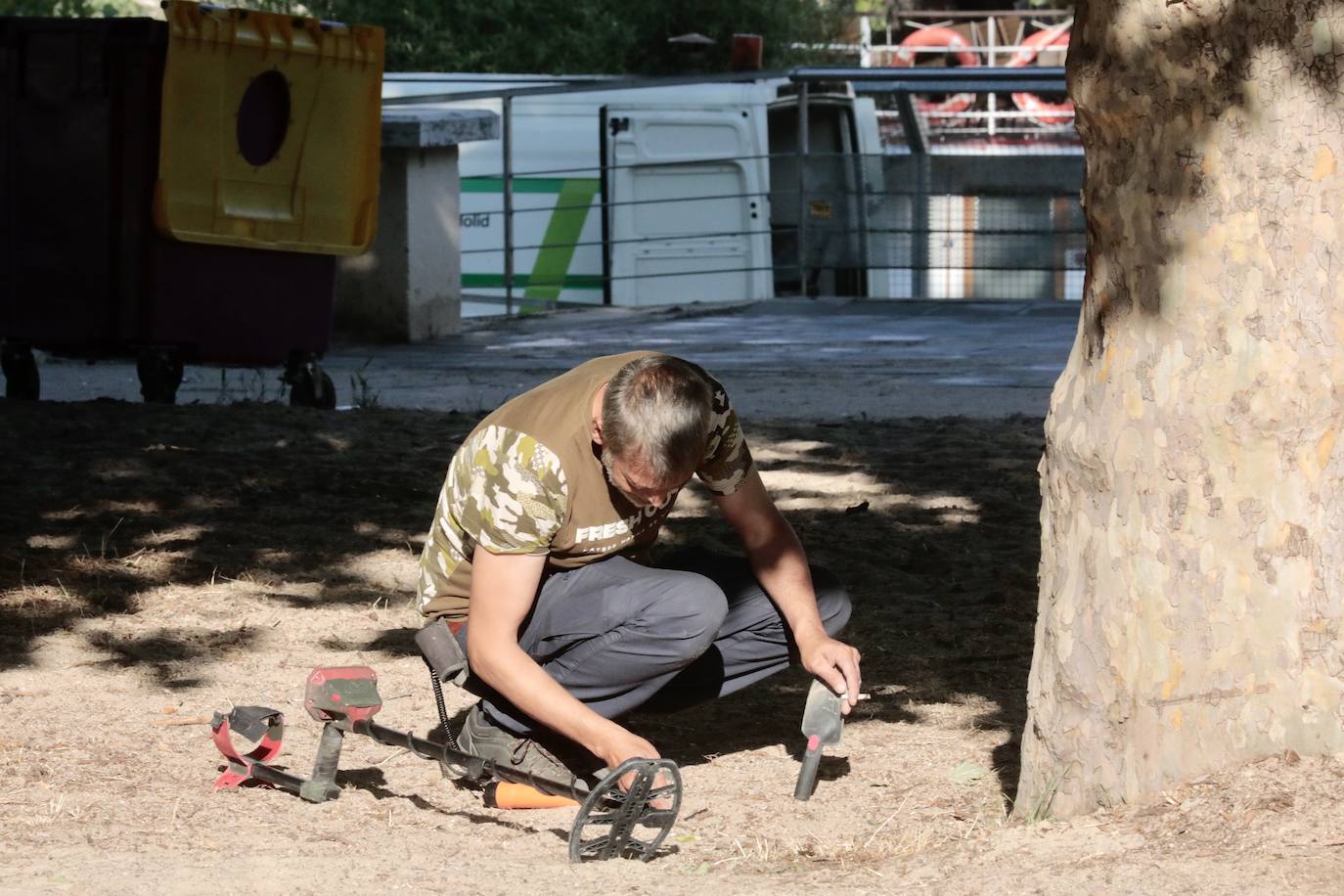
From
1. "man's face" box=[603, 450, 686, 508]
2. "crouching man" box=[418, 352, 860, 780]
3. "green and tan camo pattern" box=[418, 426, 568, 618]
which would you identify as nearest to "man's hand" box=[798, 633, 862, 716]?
"crouching man" box=[418, 352, 860, 780]

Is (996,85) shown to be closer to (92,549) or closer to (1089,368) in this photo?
(92,549)

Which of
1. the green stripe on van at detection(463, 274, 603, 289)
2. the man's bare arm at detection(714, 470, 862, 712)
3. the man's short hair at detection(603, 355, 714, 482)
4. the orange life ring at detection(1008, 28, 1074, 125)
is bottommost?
the man's bare arm at detection(714, 470, 862, 712)

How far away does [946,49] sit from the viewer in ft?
78.5

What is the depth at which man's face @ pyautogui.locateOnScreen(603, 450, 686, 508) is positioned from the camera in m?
3.15

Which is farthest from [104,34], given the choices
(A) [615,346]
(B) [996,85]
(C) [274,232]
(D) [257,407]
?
(B) [996,85]

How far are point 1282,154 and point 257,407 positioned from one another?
5.49 metres

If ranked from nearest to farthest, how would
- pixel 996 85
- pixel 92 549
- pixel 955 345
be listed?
1. pixel 92 549
2. pixel 955 345
3. pixel 996 85

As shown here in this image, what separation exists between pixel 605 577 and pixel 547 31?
19445mm

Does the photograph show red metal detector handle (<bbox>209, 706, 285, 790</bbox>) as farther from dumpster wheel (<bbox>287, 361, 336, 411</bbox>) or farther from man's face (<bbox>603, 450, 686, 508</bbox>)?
dumpster wheel (<bbox>287, 361, 336, 411</bbox>)

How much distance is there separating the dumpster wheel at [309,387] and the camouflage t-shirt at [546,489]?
4.62m

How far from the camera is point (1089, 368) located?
2.95m

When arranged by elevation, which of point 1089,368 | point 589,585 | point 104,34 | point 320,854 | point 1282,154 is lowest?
point 320,854

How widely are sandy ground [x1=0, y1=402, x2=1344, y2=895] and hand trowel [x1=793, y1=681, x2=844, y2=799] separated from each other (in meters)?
0.10

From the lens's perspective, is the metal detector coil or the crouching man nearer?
the crouching man
